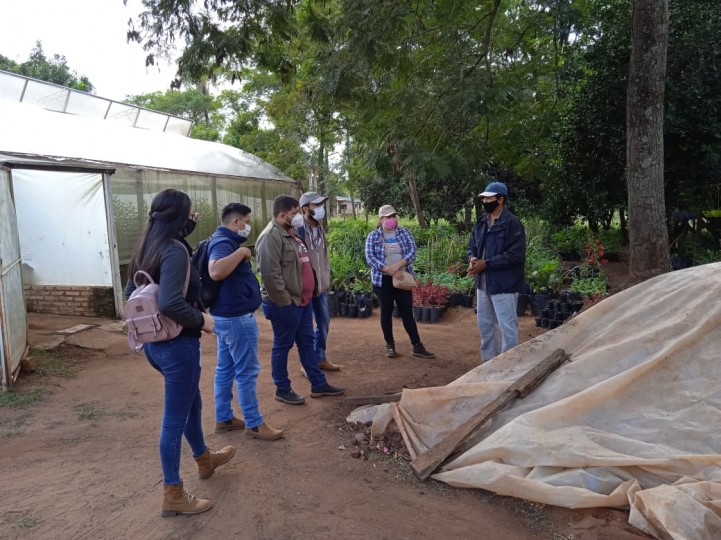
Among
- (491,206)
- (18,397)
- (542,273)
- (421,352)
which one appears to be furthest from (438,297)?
(18,397)

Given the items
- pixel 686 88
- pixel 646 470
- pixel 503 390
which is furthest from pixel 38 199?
pixel 686 88

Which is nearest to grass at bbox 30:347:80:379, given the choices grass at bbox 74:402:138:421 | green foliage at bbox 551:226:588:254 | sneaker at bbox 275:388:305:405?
grass at bbox 74:402:138:421

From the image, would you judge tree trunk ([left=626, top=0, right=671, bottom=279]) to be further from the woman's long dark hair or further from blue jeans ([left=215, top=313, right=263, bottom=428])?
the woman's long dark hair

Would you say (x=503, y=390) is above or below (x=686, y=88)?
below

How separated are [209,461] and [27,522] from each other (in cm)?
97

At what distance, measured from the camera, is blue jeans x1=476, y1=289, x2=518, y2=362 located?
462cm

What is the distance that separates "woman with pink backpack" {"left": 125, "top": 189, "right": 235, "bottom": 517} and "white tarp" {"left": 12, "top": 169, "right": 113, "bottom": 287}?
5914mm

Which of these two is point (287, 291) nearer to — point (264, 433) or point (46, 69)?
point (264, 433)

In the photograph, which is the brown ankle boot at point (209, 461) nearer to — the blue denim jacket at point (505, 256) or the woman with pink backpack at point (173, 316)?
the woman with pink backpack at point (173, 316)

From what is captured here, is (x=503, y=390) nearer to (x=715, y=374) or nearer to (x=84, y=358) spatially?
(x=715, y=374)

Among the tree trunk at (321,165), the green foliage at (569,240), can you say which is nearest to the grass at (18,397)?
the green foliage at (569,240)

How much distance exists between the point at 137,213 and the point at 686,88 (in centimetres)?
1019

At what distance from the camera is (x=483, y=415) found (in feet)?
10.6

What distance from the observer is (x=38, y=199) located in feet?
26.7
